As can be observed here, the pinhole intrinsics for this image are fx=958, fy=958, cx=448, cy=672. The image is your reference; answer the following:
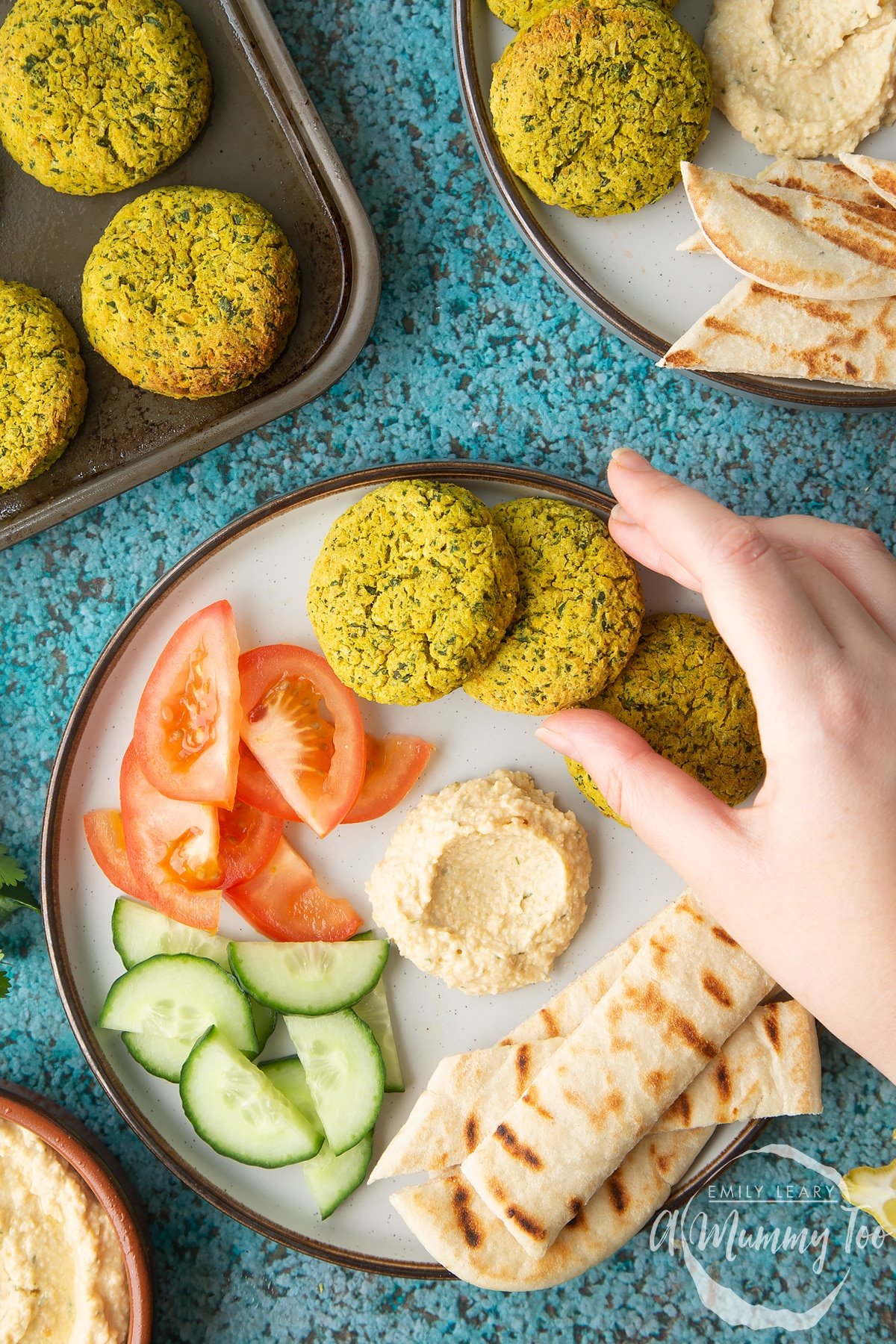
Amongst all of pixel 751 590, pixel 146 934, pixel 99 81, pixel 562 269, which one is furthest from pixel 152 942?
pixel 99 81

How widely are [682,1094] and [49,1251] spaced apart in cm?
171

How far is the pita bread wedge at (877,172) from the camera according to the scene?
7.63ft

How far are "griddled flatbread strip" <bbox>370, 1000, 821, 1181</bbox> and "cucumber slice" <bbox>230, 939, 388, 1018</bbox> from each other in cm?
33

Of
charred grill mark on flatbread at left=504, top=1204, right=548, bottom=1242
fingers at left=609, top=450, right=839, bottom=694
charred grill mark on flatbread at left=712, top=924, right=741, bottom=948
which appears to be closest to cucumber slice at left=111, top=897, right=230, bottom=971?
charred grill mark on flatbread at left=504, top=1204, right=548, bottom=1242

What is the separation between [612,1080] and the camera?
7.80 ft

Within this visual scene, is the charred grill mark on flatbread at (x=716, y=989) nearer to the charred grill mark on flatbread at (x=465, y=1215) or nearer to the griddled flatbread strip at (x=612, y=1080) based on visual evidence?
the griddled flatbread strip at (x=612, y=1080)

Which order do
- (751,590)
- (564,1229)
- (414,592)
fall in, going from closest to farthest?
(751,590) < (414,592) < (564,1229)

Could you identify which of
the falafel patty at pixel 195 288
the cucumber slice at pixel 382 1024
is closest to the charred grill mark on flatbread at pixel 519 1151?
the cucumber slice at pixel 382 1024

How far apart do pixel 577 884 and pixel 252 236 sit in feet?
5.93

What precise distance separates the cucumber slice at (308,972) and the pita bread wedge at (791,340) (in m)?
1.71

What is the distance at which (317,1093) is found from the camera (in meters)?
2.54

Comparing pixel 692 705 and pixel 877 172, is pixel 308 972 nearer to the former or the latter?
pixel 692 705

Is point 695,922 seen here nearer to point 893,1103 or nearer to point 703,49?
point 893,1103

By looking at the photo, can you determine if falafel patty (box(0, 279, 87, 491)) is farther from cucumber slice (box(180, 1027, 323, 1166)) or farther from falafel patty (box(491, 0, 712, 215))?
cucumber slice (box(180, 1027, 323, 1166))
